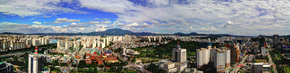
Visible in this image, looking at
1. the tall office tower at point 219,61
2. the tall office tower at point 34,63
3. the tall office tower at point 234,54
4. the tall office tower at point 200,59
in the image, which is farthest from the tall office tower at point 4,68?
the tall office tower at point 234,54

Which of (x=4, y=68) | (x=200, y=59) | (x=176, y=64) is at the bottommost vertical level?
(x=176, y=64)

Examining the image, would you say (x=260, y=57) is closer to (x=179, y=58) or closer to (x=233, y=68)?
(x=233, y=68)

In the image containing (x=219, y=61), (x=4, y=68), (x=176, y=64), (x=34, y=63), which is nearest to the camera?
(x=4, y=68)

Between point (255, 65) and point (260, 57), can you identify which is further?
point (260, 57)

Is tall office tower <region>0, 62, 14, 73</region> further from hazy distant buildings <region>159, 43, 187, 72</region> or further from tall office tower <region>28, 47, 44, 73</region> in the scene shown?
hazy distant buildings <region>159, 43, 187, 72</region>

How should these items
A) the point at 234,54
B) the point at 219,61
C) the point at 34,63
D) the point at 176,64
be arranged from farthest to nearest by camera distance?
1. the point at 234,54
2. the point at 176,64
3. the point at 219,61
4. the point at 34,63

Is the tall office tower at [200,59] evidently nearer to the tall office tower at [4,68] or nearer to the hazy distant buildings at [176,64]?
the hazy distant buildings at [176,64]

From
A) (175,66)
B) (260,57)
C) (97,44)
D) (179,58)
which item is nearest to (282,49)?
(260,57)

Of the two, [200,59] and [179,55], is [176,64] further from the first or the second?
[200,59]

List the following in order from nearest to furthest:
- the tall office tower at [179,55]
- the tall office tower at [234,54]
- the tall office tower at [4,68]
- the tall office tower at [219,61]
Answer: the tall office tower at [4,68]
the tall office tower at [219,61]
the tall office tower at [179,55]
the tall office tower at [234,54]

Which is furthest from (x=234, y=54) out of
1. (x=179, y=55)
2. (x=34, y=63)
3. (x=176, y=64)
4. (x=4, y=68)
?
(x=4, y=68)

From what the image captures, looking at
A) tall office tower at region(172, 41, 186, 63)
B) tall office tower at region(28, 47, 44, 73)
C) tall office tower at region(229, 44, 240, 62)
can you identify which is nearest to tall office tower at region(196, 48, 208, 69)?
tall office tower at region(172, 41, 186, 63)
